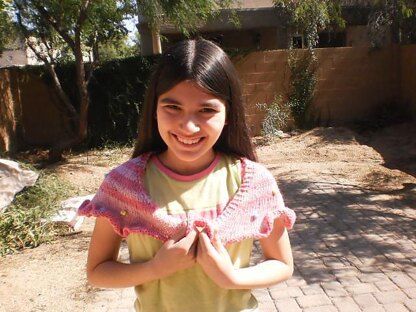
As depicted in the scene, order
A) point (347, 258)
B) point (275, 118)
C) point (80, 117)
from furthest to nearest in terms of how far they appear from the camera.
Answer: point (275, 118) < point (80, 117) < point (347, 258)

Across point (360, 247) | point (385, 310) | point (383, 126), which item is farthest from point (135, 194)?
point (383, 126)

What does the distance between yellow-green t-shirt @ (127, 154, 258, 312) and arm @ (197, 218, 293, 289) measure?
2.6 inches

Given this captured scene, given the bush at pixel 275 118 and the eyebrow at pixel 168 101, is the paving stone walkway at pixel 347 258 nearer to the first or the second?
the eyebrow at pixel 168 101

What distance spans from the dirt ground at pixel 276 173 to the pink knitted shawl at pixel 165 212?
2.66 metres

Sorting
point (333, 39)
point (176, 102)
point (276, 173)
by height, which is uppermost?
point (333, 39)

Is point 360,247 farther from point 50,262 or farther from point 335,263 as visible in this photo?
point 50,262

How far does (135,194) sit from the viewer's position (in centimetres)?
139

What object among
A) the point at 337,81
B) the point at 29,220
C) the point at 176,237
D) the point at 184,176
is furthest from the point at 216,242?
the point at 337,81

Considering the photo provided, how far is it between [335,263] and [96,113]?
8.43m

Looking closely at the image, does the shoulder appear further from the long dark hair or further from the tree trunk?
the tree trunk

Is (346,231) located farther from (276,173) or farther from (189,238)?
(189,238)

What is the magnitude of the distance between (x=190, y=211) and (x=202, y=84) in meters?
0.35

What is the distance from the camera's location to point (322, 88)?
12312 millimetres

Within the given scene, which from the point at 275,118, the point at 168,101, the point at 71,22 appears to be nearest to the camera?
the point at 168,101
